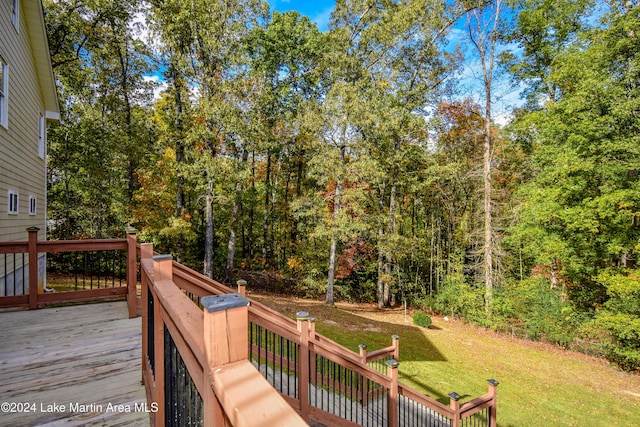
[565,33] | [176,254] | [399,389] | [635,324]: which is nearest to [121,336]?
[399,389]

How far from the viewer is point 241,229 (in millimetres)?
18344

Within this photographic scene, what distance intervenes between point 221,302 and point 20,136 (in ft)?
28.2

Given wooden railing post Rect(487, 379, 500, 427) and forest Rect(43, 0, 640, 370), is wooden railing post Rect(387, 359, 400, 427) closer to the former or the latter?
wooden railing post Rect(487, 379, 500, 427)

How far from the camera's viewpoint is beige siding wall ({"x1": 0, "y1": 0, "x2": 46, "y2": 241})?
212 inches

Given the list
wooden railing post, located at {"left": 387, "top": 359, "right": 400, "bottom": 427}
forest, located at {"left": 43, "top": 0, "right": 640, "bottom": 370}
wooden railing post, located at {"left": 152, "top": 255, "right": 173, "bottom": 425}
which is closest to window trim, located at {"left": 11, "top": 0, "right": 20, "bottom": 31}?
forest, located at {"left": 43, "top": 0, "right": 640, "bottom": 370}

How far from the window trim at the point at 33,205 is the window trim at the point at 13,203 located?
118cm

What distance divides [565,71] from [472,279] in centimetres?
983

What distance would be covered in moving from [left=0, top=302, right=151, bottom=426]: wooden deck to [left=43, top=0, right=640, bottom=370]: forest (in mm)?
8587

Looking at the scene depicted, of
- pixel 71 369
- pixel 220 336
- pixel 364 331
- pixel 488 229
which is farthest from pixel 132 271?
pixel 488 229

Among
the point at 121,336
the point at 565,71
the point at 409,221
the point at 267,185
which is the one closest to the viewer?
the point at 121,336

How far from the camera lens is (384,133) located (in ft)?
44.2

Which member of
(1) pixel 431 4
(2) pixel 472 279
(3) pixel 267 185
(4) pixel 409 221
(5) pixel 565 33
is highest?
(1) pixel 431 4

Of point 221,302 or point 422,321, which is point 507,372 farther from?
point 221,302

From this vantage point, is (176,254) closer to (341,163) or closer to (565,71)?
(341,163)
